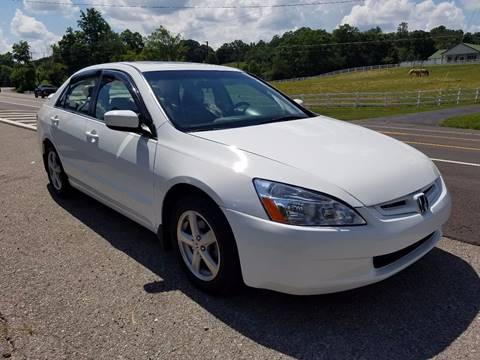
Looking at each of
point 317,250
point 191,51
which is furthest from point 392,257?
point 191,51

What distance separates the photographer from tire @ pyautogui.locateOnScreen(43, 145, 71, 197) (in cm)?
530

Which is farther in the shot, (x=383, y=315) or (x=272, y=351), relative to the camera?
(x=383, y=315)

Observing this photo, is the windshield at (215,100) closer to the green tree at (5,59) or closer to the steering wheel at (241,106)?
the steering wheel at (241,106)

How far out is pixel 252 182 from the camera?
2.76 m

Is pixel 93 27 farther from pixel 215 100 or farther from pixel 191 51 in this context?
pixel 215 100

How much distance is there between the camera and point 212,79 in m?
4.22

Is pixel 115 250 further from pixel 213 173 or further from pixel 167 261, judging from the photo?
pixel 213 173

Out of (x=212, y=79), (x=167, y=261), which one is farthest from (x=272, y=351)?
(x=212, y=79)

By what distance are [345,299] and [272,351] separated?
76 cm

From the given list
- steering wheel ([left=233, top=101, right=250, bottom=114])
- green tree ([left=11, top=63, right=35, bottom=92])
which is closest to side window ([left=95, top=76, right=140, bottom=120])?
steering wheel ([left=233, top=101, right=250, bottom=114])

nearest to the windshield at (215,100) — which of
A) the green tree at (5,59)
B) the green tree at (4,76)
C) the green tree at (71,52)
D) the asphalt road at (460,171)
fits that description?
the asphalt road at (460,171)

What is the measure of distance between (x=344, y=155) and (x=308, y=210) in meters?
0.63

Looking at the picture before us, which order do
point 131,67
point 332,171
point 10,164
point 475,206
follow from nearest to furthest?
1. point 332,171
2. point 131,67
3. point 475,206
4. point 10,164

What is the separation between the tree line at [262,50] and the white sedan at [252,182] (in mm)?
89713
